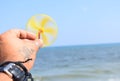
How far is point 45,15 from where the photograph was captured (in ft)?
5.90

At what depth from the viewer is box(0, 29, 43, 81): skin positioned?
170cm

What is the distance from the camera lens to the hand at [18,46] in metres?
1.71

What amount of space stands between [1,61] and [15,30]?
0.18 meters

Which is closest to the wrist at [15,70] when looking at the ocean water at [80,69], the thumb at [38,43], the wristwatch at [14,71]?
the wristwatch at [14,71]

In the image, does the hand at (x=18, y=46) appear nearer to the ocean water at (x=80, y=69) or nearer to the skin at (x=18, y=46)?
the skin at (x=18, y=46)

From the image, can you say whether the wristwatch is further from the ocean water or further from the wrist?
the ocean water

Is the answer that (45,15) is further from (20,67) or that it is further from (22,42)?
(20,67)

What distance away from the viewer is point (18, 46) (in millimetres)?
1739

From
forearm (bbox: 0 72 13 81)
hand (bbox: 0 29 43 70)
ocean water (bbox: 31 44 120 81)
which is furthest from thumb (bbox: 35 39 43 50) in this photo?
ocean water (bbox: 31 44 120 81)

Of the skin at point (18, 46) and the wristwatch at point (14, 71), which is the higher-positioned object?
the skin at point (18, 46)

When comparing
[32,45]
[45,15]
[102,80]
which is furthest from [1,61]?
[102,80]

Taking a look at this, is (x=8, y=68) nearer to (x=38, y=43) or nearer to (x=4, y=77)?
(x=4, y=77)

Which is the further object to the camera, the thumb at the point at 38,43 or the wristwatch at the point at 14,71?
the thumb at the point at 38,43

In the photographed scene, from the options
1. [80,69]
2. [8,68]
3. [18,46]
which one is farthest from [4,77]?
[80,69]
